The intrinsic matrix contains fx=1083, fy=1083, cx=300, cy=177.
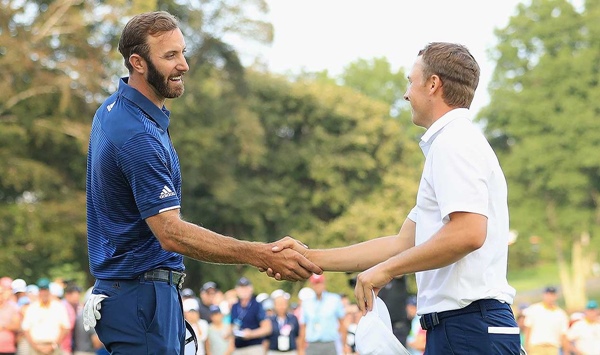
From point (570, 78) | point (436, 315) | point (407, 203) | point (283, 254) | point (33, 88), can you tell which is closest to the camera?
point (436, 315)

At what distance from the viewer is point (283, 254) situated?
5887 mm

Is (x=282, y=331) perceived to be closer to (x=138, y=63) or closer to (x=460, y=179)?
(x=138, y=63)

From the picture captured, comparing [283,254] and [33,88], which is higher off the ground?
[33,88]

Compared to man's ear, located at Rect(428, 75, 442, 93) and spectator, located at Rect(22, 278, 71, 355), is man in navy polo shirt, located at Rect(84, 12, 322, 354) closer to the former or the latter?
man's ear, located at Rect(428, 75, 442, 93)

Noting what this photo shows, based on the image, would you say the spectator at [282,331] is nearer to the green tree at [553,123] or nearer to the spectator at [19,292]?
the spectator at [19,292]

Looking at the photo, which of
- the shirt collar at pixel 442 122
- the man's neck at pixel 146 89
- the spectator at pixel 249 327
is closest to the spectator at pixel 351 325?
the spectator at pixel 249 327

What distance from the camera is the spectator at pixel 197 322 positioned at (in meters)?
16.3

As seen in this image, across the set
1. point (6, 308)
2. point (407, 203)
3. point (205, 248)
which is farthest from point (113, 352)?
point (407, 203)

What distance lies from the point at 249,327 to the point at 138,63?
12.4 m

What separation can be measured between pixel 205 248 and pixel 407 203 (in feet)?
170

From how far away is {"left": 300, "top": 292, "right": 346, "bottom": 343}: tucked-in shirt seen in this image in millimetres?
17719

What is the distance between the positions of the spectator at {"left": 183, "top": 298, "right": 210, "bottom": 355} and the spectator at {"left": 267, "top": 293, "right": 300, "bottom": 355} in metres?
1.12

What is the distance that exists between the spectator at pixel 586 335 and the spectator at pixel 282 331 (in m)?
5.34

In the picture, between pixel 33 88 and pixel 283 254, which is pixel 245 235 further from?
pixel 283 254
